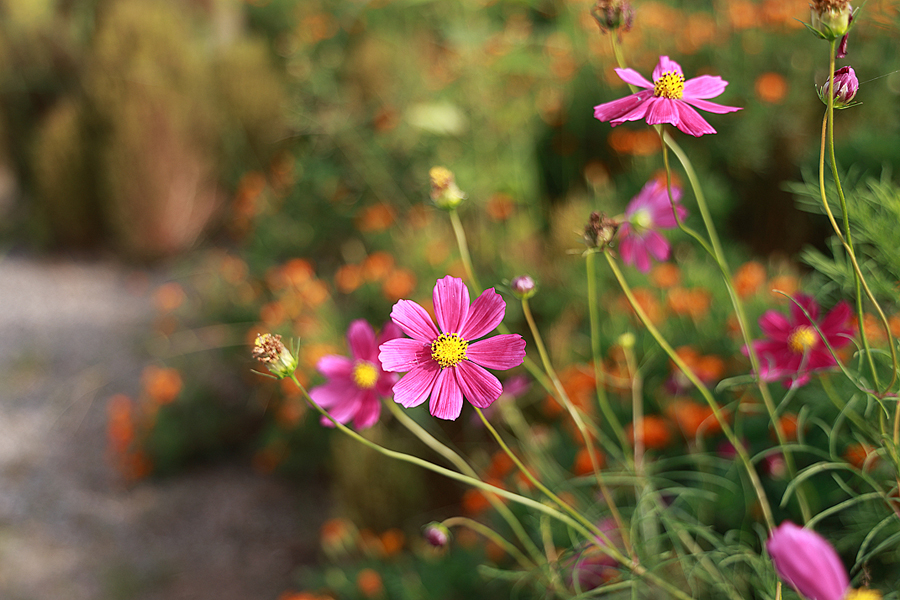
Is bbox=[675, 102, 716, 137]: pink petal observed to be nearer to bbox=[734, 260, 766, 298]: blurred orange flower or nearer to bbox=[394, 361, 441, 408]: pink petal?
bbox=[394, 361, 441, 408]: pink petal

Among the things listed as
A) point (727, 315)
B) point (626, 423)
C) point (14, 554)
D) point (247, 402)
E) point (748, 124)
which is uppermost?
point (748, 124)

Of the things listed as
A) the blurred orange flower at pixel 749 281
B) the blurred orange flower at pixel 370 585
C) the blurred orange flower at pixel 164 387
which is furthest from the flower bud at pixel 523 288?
the blurred orange flower at pixel 164 387

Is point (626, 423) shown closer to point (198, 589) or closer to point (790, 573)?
point (790, 573)

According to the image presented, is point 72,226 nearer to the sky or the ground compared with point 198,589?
nearer to the sky

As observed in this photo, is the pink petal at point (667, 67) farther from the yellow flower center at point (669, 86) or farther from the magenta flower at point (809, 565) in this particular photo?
the magenta flower at point (809, 565)

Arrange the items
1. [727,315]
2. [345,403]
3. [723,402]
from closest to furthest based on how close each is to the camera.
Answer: [345,403], [723,402], [727,315]

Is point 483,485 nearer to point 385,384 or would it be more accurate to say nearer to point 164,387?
point 385,384

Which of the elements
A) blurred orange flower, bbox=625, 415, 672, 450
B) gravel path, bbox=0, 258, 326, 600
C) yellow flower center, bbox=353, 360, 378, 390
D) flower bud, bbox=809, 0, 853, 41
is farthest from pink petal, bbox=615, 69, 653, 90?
gravel path, bbox=0, 258, 326, 600

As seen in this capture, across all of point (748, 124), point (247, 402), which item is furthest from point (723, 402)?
point (247, 402)
